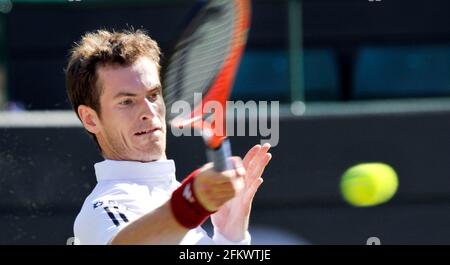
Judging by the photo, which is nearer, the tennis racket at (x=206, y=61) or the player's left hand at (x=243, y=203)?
the tennis racket at (x=206, y=61)

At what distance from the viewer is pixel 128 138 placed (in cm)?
223

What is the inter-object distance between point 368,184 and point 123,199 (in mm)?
1768

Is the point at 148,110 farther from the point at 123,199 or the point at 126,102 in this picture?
the point at 123,199

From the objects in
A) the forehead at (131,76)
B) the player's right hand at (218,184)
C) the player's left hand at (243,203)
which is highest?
the forehead at (131,76)

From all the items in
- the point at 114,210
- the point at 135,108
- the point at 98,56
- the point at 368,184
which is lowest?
the point at 114,210

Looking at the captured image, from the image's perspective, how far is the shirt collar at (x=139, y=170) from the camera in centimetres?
221

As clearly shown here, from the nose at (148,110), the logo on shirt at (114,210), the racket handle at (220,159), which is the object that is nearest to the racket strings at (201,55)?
the nose at (148,110)

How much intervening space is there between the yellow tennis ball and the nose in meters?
1.69

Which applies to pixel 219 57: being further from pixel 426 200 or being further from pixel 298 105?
pixel 298 105

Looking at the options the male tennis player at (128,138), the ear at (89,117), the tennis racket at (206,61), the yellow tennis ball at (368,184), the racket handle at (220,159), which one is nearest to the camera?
the racket handle at (220,159)

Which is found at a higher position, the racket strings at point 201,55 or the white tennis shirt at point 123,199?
the racket strings at point 201,55

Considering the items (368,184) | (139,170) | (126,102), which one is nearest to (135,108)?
(126,102)

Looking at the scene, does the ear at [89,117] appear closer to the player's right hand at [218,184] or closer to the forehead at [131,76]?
the forehead at [131,76]
